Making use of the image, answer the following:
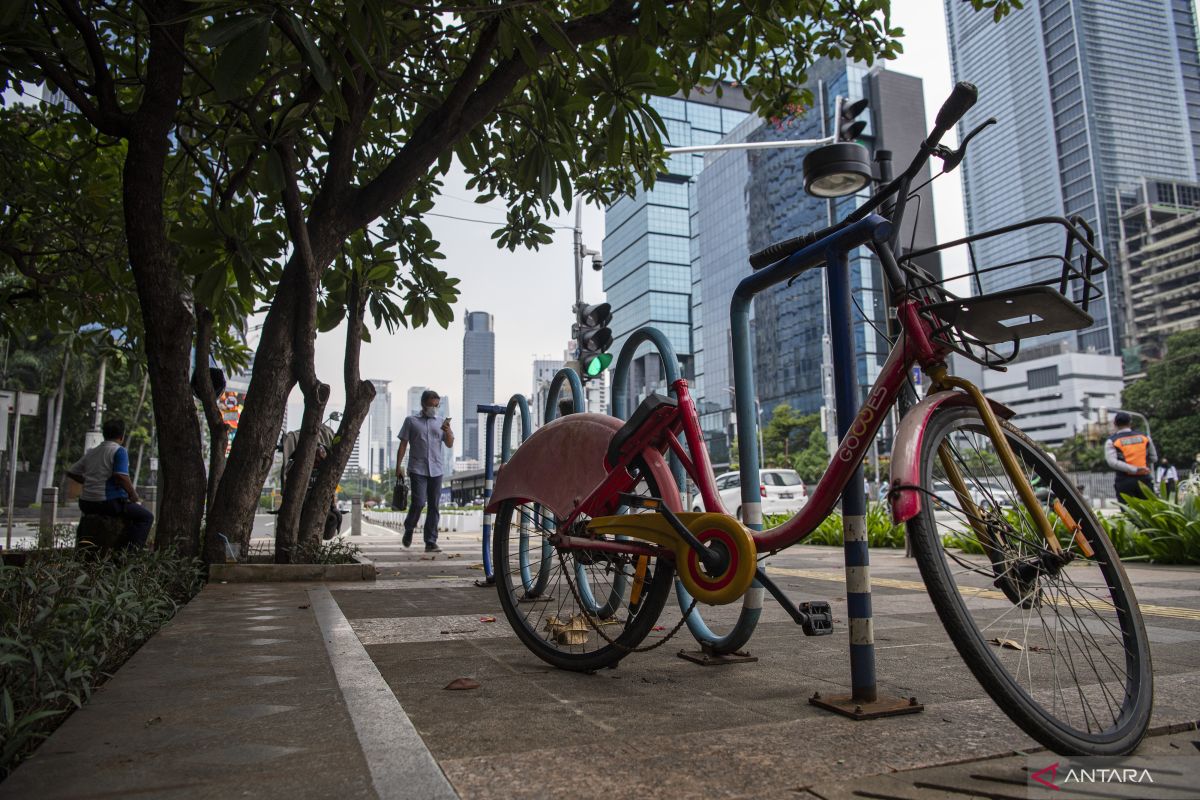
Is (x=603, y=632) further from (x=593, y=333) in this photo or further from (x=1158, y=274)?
(x=1158, y=274)

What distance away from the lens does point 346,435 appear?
6.82 m

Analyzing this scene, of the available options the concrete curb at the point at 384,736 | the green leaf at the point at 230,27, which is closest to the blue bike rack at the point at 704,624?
the concrete curb at the point at 384,736

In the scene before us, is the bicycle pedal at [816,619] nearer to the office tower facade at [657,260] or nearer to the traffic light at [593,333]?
the traffic light at [593,333]

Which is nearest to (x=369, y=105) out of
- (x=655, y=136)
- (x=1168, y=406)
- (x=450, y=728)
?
(x=655, y=136)

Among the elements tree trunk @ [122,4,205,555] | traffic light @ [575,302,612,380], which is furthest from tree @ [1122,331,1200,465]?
tree trunk @ [122,4,205,555]

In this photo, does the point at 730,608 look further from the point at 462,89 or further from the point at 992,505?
the point at 462,89

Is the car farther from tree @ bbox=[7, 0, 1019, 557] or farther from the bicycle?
the bicycle

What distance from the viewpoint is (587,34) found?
15.9ft

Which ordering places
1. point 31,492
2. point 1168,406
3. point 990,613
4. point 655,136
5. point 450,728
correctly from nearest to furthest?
point 450,728, point 990,613, point 655,136, point 31,492, point 1168,406

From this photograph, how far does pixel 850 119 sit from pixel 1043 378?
4467 inches

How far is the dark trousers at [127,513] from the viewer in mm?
6867

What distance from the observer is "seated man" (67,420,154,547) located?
6.88 meters

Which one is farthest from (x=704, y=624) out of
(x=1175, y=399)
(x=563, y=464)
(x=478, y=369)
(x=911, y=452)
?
(x=478, y=369)

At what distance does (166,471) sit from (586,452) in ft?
13.5
